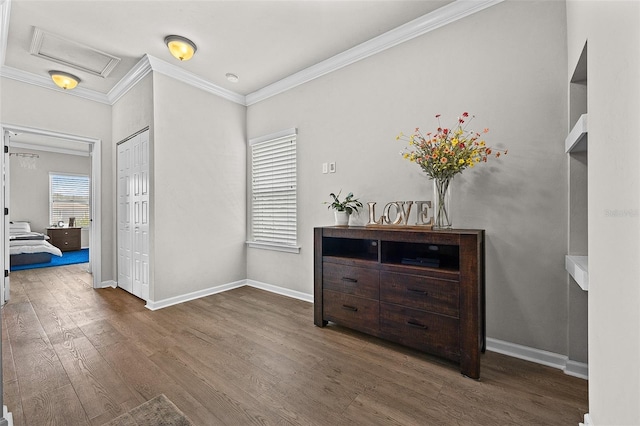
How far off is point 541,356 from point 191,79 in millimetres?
4471

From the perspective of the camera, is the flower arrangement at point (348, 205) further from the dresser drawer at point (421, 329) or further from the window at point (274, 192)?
the dresser drawer at point (421, 329)

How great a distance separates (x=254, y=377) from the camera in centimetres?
188

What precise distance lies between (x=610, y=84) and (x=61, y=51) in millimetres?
4536

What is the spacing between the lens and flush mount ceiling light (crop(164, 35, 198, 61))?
109 inches

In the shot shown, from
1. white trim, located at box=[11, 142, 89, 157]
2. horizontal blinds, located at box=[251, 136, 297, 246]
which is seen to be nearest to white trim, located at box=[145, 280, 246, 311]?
horizontal blinds, located at box=[251, 136, 297, 246]

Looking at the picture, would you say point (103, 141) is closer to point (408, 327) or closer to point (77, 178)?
point (408, 327)

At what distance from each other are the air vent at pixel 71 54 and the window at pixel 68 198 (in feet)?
20.2

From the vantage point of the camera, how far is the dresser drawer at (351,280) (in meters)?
2.33

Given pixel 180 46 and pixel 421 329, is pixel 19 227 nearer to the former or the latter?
pixel 180 46

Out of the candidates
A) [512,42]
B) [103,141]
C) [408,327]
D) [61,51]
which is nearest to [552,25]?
[512,42]

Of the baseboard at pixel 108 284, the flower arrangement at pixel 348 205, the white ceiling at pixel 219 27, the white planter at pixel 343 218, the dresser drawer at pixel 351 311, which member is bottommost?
the baseboard at pixel 108 284

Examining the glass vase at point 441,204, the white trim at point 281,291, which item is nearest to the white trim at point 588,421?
the glass vase at point 441,204

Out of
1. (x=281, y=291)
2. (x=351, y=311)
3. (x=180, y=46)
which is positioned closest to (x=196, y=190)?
(x=180, y=46)

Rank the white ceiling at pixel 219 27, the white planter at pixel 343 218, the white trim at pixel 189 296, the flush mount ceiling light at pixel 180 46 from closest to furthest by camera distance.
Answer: the white ceiling at pixel 219 27 → the flush mount ceiling light at pixel 180 46 → the white planter at pixel 343 218 → the white trim at pixel 189 296
